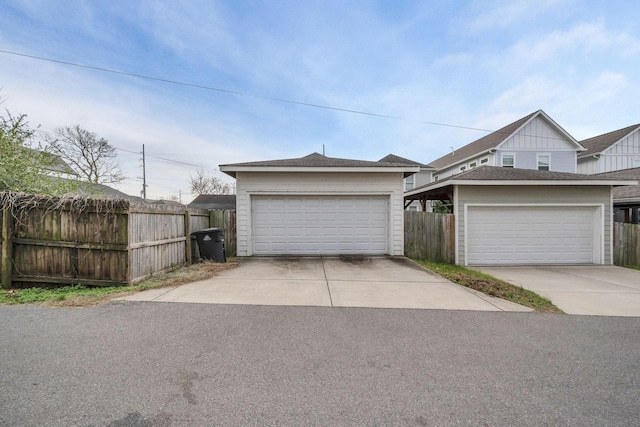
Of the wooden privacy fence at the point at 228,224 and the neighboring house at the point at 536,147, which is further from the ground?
the neighboring house at the point at 536,147

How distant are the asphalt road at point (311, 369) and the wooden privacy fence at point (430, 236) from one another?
4561 millimetres

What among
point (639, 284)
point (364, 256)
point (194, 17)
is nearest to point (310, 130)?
point (194, 17)

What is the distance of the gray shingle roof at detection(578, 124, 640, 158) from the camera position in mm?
16250

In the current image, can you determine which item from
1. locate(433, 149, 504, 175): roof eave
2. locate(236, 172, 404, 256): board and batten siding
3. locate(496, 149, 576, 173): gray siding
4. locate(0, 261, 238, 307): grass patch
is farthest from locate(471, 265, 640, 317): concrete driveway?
locate(496, 149, 576, 173): gray siding

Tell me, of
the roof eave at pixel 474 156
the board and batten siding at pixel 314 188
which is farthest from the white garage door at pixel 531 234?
the roof eave at pixel 474 156

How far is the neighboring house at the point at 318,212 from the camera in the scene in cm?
859

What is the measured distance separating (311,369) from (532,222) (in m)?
9.29

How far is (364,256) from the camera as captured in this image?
8.55m

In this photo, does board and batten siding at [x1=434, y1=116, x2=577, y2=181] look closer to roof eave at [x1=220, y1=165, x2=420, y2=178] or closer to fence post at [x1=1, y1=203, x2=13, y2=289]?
roof eave at [x1=220, y1=165, x2=420, y2=178]

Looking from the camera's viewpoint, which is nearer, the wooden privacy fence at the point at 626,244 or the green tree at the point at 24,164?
the green tree at the point at 24,164

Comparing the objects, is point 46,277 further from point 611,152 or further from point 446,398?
point 611,152

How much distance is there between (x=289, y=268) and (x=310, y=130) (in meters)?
10.9

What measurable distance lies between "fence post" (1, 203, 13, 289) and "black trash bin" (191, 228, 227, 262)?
346 cm

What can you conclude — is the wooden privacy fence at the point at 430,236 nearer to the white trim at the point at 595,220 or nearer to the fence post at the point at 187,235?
the white trim at the point at 595,220
